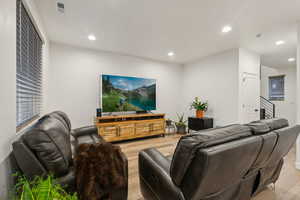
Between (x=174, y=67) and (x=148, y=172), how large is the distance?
451 cm

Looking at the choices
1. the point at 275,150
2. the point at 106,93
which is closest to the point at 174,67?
the point at 106,93

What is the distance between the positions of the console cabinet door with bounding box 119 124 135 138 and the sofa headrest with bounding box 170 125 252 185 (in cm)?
278

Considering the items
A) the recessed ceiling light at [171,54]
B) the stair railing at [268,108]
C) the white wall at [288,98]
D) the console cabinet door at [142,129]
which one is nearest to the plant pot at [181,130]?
Result: the console cabinet door at [142,129]

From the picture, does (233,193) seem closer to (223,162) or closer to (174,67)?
(223,162)

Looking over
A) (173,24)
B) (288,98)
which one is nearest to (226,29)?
(173,24)

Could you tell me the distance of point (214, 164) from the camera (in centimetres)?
88

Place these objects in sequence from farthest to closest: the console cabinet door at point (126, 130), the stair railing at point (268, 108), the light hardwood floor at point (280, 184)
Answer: the stair railing at point (268, 108), the console cabinet door at point (126, 130), the light hardwood floor at point (280, 184)

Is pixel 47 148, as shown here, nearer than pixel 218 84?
Yes

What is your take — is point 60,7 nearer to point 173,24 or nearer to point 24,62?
point 24,62

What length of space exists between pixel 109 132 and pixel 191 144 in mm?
2914

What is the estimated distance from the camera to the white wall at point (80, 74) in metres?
3.42

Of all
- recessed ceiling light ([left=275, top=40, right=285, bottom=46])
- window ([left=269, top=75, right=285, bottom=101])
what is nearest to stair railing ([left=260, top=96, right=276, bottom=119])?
window ([left=269, top=75, right=285, bottom=101])

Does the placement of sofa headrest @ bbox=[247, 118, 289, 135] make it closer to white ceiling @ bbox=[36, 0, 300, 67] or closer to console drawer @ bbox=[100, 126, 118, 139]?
white ceiling @ bbox=[36, 0, 300, 67]

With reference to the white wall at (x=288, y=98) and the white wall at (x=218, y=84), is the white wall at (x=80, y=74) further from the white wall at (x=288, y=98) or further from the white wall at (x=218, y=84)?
the white wall at (x=288, y=98)
